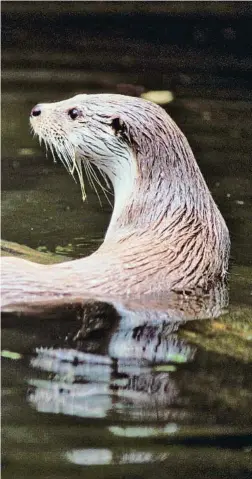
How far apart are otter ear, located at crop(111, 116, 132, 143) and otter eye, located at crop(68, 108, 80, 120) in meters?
0.11

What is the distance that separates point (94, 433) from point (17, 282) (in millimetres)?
412

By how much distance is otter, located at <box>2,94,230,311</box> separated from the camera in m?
2.51

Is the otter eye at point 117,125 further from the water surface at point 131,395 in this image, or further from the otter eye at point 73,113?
the water surface at point 131,395

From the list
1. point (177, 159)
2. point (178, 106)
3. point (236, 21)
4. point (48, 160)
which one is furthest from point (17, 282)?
point (236, 21)

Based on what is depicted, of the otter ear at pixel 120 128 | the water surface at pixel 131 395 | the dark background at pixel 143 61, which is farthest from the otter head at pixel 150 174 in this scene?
the dark background at pixel 143 61

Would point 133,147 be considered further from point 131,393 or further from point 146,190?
point 131,393

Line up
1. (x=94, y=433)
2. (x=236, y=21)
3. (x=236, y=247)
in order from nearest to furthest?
1. (x=94, y=433)
2. (x=236, y=247)
3. (x=236, y=21)

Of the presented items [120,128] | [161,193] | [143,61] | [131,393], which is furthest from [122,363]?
[143,61]

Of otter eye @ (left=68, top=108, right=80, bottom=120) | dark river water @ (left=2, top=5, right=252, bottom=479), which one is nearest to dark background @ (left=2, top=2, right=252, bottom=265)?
otter eye @ (left=68, top=108, right=80, bottom=120)

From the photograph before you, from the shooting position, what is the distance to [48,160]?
3709mm

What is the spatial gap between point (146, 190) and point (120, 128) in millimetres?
169

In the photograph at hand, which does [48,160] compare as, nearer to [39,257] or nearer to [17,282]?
[39,257]

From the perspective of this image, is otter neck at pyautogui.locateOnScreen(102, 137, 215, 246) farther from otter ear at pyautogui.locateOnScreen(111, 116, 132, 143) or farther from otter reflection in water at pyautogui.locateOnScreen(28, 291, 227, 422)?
otter reflection in water at pyautogui.locateOnScreen(28, 291, 227, 422)

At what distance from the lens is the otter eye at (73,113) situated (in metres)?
2.78
